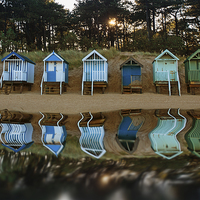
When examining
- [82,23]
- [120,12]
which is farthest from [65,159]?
[82,23]

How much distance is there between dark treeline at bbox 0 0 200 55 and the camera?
3066 centimetres

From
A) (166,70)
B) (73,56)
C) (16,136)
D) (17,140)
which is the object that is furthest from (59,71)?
(17,140)

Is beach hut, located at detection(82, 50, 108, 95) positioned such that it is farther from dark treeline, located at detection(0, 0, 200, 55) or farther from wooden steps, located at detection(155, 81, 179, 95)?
dark treeline, located at detection(0, 0, 200, 55)

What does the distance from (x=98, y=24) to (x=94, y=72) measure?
21.7m

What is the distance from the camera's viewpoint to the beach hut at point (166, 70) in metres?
18.0

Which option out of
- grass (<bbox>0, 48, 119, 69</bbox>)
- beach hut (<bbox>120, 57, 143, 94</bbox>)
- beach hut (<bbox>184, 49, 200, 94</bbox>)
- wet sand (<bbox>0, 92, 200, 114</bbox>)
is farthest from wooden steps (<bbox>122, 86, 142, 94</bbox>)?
grass (<bbox>0, 48, 119, 69</bbox>)

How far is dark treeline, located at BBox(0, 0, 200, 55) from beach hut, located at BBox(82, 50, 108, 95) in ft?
40.3

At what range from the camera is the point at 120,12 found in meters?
33.7

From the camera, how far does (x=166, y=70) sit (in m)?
18.5

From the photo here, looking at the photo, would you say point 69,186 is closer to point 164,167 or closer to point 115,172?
point 115,172

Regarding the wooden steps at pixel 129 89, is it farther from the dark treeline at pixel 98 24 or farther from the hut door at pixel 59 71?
the dark treeline at pixel 98 24

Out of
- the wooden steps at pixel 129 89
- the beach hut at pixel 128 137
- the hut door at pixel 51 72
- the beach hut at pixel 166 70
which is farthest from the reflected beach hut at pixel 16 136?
the beach hut at pixel 166 70

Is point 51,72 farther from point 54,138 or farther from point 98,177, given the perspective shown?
point 98,177

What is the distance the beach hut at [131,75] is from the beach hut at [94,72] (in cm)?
194
